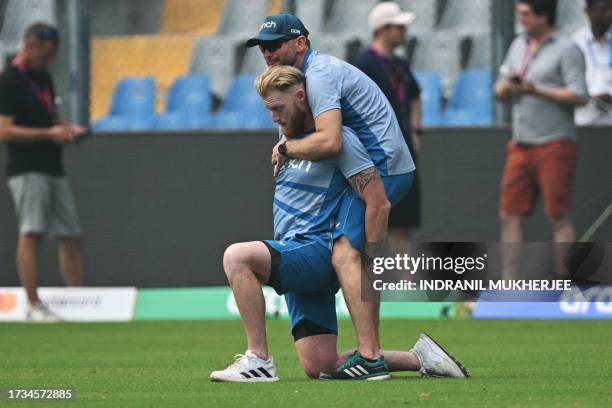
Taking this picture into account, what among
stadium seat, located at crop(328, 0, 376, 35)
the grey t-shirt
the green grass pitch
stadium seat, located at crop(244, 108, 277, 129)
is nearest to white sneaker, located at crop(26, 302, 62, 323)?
the green grass pitch

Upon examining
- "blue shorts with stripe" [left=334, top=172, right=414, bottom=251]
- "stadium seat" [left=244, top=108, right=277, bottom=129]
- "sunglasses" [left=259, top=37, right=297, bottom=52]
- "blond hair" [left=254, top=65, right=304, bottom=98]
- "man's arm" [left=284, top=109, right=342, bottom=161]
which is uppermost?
"sunglasses" [left=259, top=37, right=297, bottom=52]

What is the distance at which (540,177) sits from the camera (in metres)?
11.7

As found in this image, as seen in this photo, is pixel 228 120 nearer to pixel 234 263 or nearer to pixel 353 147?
pixel 353 147

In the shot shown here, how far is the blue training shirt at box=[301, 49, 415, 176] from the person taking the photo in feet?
22.9

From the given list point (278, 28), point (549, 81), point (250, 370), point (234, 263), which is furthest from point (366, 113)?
point (549, 81)

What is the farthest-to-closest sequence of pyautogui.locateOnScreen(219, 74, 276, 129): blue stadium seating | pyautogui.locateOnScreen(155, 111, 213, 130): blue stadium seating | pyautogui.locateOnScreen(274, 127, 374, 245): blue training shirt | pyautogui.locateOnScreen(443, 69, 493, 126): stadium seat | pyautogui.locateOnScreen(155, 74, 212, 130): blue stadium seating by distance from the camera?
pyautogui.locateOnScreen(155, 74, 212, 130): blue stadium seating < pyautogui.locateOnScreen(155, 111, 213, 130): blue stadium seating < pyautogui.locateOnScreen(219, 74, 276, 129): blue stadium seating < pyautogui.locateOnScreen(443, 69, 493, 126): stadium seat < pyautogui.locateOnScreen(274, 127, 374, 245): blue training shirt

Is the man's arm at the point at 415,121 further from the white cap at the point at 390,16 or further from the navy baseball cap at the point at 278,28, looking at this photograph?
the navy baseball cap at the point at 278,28

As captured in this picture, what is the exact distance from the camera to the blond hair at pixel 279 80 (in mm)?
6840

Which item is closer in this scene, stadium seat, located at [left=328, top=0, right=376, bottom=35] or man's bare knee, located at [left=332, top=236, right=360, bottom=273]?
man's bare knee, located at [left=332, top=236, right=360, bottom=273]

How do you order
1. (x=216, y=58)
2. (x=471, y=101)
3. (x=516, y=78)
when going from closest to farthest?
(x=516, y=78), (x=471, y=101), (x=216, y=58)

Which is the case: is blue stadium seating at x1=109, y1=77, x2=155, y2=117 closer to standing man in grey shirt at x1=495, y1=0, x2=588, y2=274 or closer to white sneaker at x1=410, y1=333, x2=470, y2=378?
standing man in grey shirt at x1=495, y1=0, x2=588, y2=274

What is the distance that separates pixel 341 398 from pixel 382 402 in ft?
0.82

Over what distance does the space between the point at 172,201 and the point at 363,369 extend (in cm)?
697

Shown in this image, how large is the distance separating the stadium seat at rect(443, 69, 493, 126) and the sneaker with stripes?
667cm
